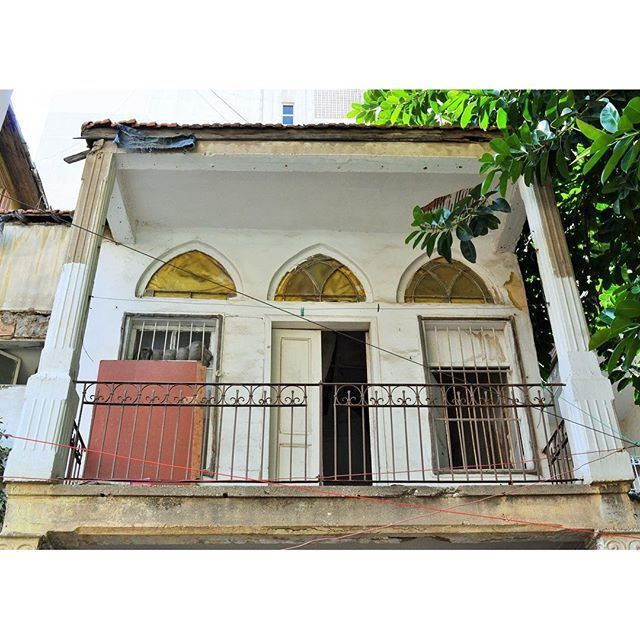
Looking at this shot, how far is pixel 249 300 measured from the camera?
29.8 feet

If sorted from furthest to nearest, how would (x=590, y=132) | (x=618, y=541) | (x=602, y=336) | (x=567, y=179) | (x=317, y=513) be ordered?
(x=567, y=179) < (x=317, y=513) < (x=618, y=541) < (x=602, y=336) < (x=590, y=132)

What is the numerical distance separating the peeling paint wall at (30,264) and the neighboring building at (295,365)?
0.76 metres

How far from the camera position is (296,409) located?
866cm

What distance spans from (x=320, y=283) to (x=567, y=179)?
3495 mm

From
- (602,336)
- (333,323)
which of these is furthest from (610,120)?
(333,323)

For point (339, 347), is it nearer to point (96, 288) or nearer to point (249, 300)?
point (249, 300)

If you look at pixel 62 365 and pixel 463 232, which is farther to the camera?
pixel 463 232

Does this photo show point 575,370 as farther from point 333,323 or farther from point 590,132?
point 333,323

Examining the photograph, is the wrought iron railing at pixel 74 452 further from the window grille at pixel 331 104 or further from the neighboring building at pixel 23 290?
the window grille at pixel 331 104

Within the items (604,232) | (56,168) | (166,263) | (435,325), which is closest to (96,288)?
(166,263)

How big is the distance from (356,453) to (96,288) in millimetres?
4889

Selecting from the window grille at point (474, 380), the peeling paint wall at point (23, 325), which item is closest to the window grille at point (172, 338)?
the peeling paint wall at point (23, 325)

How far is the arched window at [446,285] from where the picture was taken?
9258 millimetres

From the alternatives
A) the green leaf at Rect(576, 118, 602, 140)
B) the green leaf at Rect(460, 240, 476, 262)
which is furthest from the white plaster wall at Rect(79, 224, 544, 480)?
the green leaf at Rect(576, 118, 602, 140)
